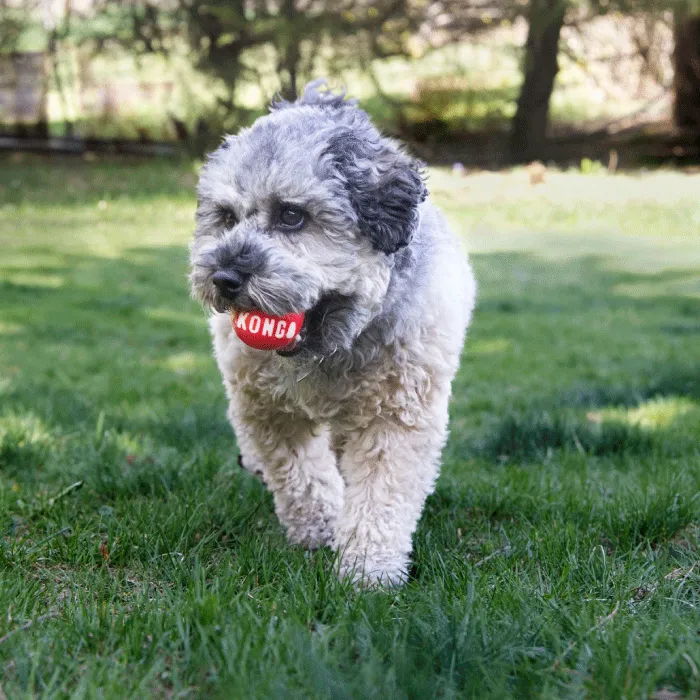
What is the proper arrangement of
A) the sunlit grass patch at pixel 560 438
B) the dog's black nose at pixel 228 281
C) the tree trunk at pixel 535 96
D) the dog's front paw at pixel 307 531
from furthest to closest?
the tree trunk at pixel 535 96
the sunlit grass patch at pixel 560 438
the dog's front paw at pixel 307 531
the dog's black nose at pixel 228 281

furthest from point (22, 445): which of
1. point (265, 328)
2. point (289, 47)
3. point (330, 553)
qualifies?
point (289, 47)

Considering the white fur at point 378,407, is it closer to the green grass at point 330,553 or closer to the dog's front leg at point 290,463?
the dog's front leg at point 290,463

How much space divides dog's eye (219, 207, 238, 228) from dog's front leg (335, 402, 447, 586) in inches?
35.0

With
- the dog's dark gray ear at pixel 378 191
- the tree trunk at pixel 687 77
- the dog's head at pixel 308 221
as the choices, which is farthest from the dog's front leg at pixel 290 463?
the tree trunk at pixel 687 77

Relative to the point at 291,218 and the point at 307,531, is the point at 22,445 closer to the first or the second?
the point at 307,531

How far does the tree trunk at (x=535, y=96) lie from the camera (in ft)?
62.8

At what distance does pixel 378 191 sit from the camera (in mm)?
3395

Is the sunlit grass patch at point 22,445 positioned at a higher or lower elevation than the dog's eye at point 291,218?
lower

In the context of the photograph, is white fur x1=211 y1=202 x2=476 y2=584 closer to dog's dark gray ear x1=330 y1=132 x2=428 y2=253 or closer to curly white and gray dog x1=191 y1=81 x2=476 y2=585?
curly white and gray dog x1=191 y1=81 x2=476 y2=585

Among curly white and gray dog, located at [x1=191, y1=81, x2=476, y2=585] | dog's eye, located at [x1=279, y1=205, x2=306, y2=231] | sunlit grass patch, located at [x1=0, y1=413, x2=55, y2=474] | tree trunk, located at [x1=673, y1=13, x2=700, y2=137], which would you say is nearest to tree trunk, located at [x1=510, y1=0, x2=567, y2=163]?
tree trunk, located at [x1=673, y1=13, x2=700, y2=137]

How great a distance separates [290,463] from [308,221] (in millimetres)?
1083

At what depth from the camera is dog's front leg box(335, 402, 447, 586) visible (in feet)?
11.6

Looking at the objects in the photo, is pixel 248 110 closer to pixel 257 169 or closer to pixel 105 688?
pixel 257 169

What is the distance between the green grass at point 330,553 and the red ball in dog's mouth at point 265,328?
0.72m
